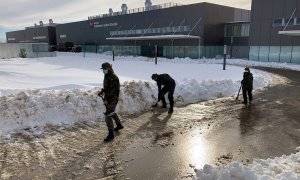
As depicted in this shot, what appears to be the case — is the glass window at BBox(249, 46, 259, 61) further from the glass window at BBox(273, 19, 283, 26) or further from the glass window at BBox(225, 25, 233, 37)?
the glass window at BBox(225, 25, 233, 37)

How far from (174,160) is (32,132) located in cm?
402

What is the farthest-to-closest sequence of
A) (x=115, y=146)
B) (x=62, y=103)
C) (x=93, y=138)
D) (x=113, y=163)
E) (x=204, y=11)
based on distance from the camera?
(x=204, y=11) < (x=62, y=103) < (x=93, y=138) < (x=115, y=146) < (x=113, y=163)

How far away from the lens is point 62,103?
8680 millimetres

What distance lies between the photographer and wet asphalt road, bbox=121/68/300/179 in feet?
18.2

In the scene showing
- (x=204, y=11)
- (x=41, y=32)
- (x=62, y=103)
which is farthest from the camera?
(x=41, y=32)

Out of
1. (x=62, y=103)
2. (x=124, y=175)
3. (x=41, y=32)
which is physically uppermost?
(x=41, y=32)

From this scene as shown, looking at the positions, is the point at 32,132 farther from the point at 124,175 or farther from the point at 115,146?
the point at 124,175

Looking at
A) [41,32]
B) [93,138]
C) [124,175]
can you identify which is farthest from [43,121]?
[41,32]

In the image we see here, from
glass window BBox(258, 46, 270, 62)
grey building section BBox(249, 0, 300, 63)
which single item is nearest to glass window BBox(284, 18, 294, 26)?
grey building section BBox(249, 0, 300, 63)

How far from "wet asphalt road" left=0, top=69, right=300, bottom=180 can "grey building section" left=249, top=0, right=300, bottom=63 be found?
2892 centimetres

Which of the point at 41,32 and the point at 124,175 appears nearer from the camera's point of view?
the point at 124,175

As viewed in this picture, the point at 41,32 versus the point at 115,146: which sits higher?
the point at 41,32

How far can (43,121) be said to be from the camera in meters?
7.99

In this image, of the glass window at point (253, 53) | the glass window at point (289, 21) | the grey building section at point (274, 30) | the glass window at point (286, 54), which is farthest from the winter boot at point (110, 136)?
the glass window at point (253, 53)
